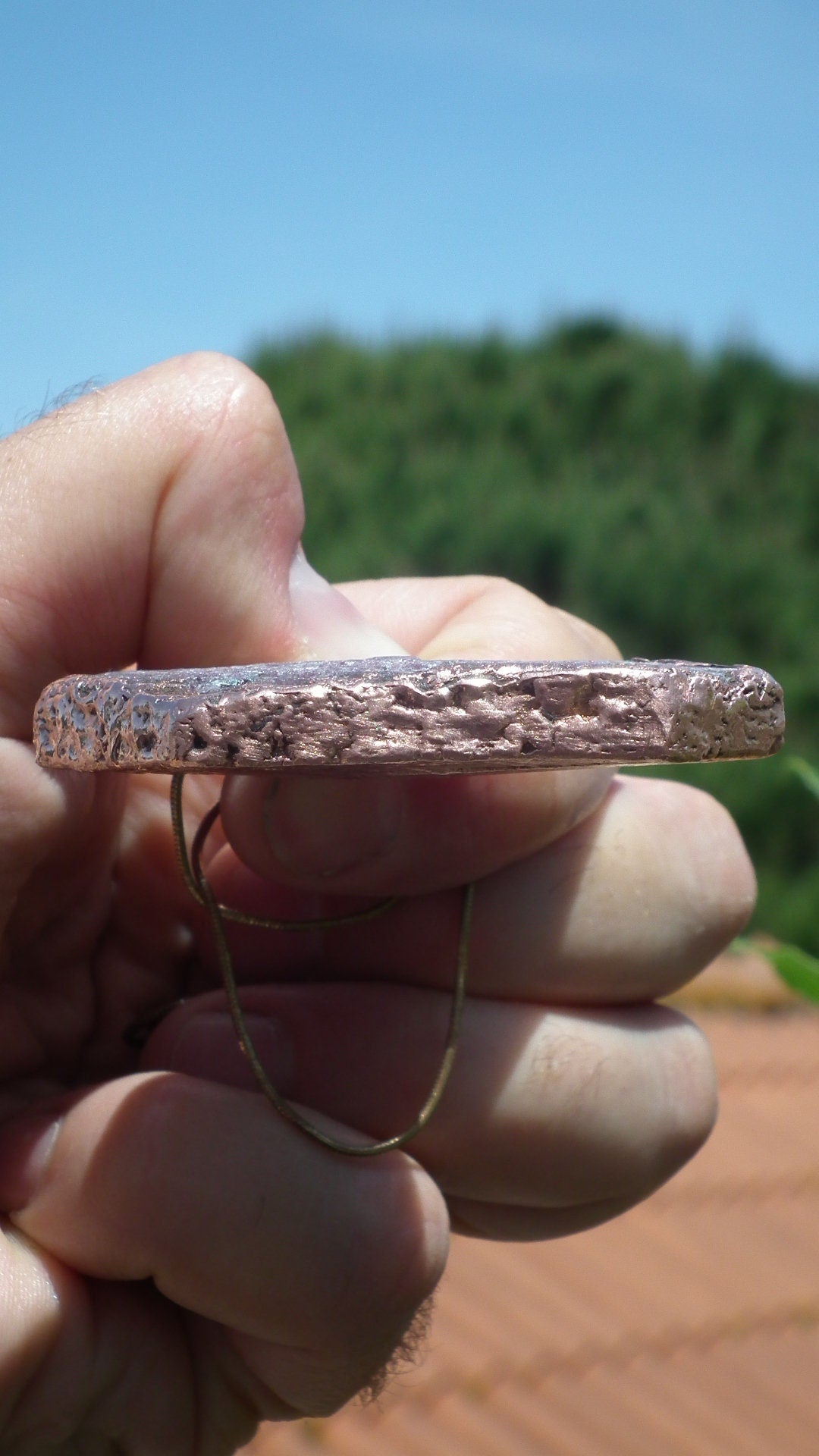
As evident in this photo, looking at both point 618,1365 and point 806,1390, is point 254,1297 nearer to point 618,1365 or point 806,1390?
point 618,1365

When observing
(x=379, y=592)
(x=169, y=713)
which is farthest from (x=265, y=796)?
(x=379, y=592)

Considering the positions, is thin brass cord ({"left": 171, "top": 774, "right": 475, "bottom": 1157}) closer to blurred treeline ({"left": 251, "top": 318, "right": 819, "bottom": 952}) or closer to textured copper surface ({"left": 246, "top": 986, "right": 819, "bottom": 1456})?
textured copper surface ({"left": 246, "top": 986, "right": 819, "bottom": 1456})

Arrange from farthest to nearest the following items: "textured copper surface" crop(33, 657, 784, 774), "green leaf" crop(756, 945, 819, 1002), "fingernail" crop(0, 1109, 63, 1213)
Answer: "fingernail" crop(0, 1109, 63, 1213)
"green leaf" crop(756, 945, 819, 1002)
"textured copper surface" crop(33, 657, 784, 774)

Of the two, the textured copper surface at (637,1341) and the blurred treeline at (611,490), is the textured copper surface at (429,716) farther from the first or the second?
the blurred treeline at (611,490)

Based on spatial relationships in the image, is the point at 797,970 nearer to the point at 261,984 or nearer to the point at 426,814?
the point at 426,814

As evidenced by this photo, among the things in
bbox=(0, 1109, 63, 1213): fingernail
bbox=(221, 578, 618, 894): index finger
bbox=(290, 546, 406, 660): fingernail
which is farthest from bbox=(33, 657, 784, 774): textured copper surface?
bbox=(0, 1109, 63, 1213): fingernail

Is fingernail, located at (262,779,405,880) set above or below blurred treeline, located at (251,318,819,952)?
above

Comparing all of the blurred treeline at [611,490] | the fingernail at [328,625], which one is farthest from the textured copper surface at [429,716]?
the blurred treeline at [611,490]
